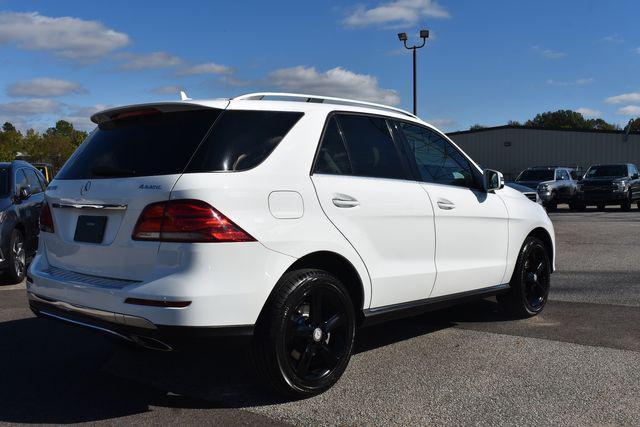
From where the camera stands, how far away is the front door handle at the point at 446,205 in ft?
15.7

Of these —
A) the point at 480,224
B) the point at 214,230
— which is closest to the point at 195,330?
the point at 214,230

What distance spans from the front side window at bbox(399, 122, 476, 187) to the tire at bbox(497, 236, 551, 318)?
1004mm

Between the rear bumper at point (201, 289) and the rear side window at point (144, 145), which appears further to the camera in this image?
the rear side window at point (144, 145)

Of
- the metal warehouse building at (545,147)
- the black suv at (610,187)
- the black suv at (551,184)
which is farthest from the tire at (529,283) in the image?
the metal warehouse building at (545,147)

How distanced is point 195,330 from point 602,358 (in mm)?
3011

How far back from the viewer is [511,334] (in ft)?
17.7

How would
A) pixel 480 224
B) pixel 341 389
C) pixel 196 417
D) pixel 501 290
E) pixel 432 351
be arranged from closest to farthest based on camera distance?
pixel 196 417 < pixel 341 389 < pixel 432 351 < pixel 480 224 < pixel 501 290

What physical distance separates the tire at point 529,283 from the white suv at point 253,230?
3.83ft

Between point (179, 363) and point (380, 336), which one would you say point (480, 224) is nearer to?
point (380, 336)

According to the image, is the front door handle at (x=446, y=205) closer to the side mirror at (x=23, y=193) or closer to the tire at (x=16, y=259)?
the tire at (x=16, y=259)

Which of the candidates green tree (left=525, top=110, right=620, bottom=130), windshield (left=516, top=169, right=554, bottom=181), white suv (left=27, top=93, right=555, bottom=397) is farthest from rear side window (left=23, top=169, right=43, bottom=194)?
green tree (left=525, top=110, right=620, bottom=130)

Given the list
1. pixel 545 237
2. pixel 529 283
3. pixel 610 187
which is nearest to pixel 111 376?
pixel 529 283

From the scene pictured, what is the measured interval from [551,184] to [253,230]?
22.3m

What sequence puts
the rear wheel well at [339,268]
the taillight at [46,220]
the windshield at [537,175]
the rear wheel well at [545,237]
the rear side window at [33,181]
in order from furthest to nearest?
the windshield at [537,175], the rear side window at [33,181], the rear wheel well at [545,237], the taillight at [46,220], the rear wheel well at [339,268]
